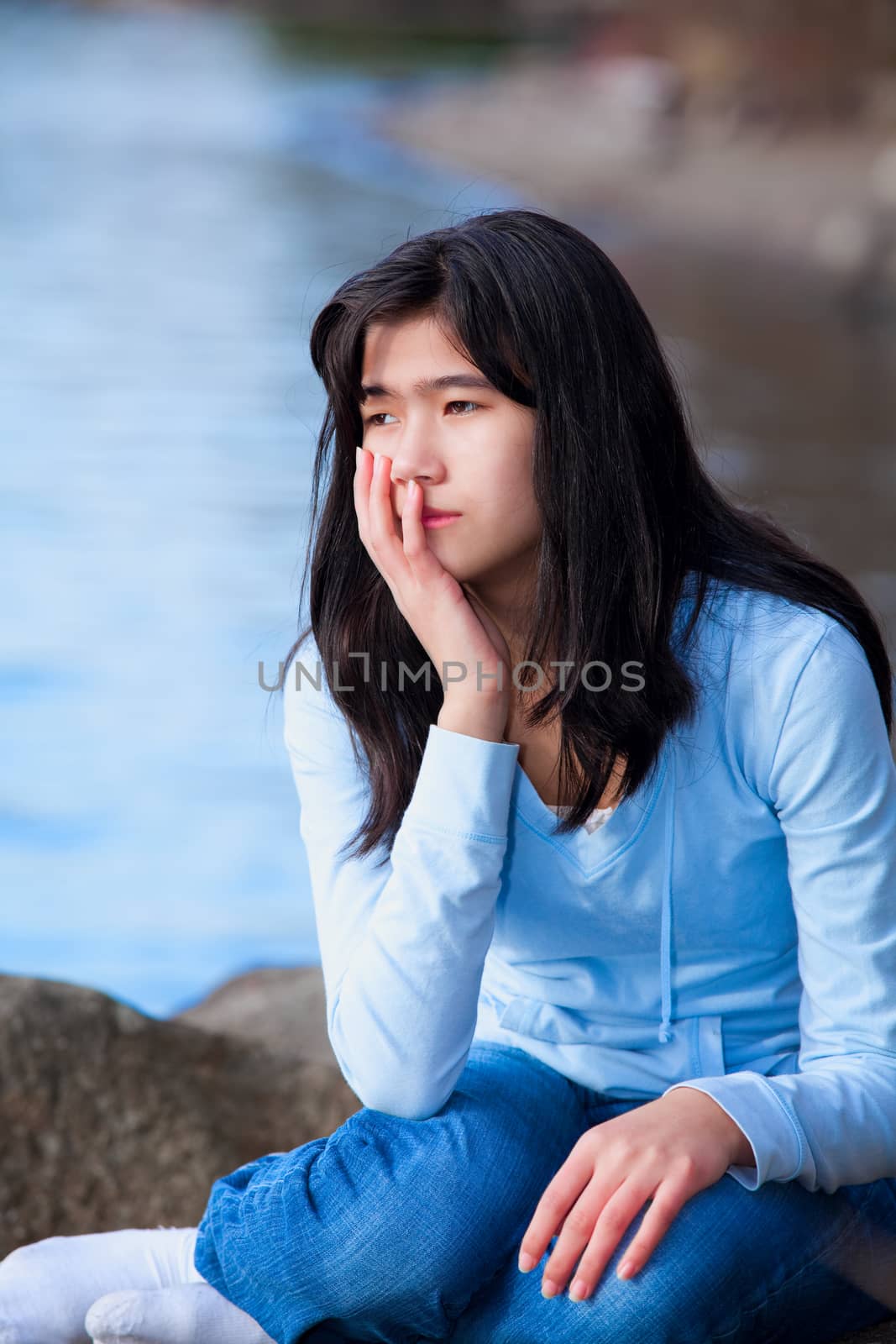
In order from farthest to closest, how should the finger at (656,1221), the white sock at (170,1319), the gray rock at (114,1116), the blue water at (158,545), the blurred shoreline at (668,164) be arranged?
the blurred shoreline at (668,164) < the blue water at (158,545) < the gray rock at (114,1116) < the white sock at (170,1319) < the finger at (656,1221)

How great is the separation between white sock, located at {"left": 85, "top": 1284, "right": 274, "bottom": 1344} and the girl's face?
45 centimetres

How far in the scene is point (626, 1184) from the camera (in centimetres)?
80

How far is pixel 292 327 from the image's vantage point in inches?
280

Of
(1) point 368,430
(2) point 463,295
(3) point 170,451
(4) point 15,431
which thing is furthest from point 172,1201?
(4) point 15,431

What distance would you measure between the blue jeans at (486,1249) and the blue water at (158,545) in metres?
0.57

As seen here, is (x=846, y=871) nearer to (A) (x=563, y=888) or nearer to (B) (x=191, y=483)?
(A) (x=563, y=888)

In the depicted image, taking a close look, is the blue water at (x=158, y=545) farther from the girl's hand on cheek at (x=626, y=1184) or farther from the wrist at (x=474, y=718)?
the girl's hand on cheek at (x=626, y=1184)

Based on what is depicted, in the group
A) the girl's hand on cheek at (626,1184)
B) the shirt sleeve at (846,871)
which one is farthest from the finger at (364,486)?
the girl's hand on cheek at (626,1184)

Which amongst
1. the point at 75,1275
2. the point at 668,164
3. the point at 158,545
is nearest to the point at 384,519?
the point at 75,1275

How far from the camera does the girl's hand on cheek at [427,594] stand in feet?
3.02

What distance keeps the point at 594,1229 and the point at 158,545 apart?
377 centimetres

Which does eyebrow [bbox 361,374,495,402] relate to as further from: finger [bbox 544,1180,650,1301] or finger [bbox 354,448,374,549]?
finger [bbox 544,1180,650,1301]

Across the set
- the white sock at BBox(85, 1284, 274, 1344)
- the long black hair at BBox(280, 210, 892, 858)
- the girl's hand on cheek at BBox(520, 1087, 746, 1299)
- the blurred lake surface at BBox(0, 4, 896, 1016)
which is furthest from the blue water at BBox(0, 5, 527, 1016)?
the white sock at BBox(85, 1284, 274, 1344)

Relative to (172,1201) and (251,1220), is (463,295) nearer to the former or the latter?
(251,1220)
